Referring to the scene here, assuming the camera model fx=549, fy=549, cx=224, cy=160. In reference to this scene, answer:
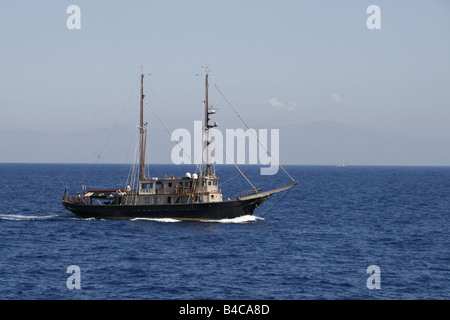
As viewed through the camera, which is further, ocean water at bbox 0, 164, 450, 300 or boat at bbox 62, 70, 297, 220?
boat at bbox 62, 70, 297, 220

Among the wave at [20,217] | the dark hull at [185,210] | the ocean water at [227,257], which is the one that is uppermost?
the dark hull at [185,210]

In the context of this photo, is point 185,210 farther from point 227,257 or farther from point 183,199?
point 227,257

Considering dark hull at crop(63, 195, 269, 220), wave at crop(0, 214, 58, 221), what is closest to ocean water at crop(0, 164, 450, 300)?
wave at crop(0, 214, 58, 221)

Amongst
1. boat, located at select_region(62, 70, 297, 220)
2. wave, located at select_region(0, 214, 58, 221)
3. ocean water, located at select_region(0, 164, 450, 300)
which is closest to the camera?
ocean water, located at select_region(0, 164, 450, 300)

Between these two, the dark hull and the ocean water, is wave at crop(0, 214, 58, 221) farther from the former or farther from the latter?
the dark hull

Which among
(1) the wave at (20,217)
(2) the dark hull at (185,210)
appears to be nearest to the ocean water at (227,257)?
(1) the wave at (20,217)

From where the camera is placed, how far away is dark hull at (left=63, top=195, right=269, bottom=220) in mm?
65312

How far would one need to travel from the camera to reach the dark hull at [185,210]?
2571 inches

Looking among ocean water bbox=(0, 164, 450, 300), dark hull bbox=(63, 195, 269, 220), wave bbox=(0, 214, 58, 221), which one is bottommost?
ocean water bbox=(0, 164, 450, 300)

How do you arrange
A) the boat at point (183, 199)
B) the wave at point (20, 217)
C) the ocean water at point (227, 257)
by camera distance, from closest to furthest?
the ocean water at point (227, 257) < the boat at point (183, 199) < the wave at point (20, 217)

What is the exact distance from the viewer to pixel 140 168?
68.0 metres

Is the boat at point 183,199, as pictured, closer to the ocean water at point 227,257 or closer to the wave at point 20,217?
the ocean water at point 227,257

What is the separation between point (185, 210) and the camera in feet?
215
